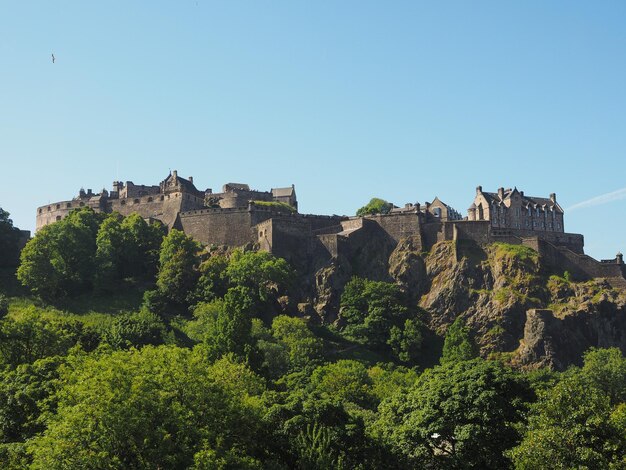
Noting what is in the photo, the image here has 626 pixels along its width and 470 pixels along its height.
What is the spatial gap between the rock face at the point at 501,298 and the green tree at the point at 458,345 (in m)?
2.82

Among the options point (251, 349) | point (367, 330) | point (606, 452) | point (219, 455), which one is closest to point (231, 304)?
point (251, 349)

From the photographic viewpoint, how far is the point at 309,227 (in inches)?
4365

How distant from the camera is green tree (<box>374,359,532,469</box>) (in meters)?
50.1

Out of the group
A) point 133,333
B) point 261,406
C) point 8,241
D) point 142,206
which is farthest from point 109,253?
point 261,406

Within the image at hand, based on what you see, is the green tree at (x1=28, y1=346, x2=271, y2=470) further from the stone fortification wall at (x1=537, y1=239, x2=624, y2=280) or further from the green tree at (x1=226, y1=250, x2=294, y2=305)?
the stone fortification wall at (x1=537, y1=239, x2=624, y2=280)

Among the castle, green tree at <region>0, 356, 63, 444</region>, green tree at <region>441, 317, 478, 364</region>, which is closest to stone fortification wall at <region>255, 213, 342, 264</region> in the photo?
the castle

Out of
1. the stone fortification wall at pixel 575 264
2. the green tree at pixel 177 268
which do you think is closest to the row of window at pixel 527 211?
the stone fortification wall at pixel 575 264

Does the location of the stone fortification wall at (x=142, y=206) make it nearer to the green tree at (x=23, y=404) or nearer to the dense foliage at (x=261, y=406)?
the dense foliage at (x=261, y=406)

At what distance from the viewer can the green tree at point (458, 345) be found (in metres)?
89.1

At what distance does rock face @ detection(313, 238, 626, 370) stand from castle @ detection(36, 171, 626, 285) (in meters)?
1.81

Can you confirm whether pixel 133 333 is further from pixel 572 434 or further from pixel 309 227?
pixel 572 434

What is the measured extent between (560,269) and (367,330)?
2505 cm

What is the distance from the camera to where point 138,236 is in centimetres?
10756

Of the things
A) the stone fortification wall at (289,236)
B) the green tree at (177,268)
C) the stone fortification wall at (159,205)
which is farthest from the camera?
the stone fortification wall at (159,205)
